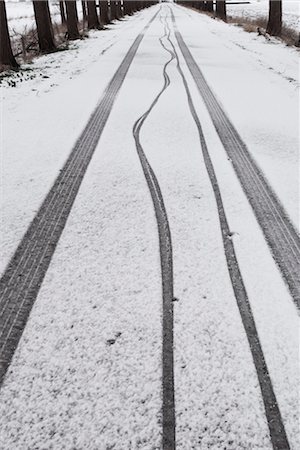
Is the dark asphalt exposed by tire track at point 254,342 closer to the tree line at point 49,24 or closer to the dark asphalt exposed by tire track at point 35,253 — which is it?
the dark asphalt exposed by tire track at point 35,253

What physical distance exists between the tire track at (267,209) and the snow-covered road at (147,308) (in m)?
0.07

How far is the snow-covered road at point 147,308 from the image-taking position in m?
1.62

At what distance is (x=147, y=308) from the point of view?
2201 millimetres

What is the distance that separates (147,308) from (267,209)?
5.09ft

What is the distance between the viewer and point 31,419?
1635mm

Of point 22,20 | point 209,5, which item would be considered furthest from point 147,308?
point 22,20

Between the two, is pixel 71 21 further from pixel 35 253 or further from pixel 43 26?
pixel 35 253

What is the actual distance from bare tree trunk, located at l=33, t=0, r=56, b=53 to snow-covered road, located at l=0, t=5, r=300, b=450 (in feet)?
30.2

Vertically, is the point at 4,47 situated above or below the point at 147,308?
above

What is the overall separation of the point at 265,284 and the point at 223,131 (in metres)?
3.07

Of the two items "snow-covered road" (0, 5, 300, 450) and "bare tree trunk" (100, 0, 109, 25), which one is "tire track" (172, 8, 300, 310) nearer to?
"snow-covered road" (0, 5, 300, 450)

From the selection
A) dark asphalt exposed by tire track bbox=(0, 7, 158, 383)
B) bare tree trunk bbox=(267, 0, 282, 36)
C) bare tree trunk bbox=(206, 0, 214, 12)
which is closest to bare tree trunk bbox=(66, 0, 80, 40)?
bare tree trunk bbox=(267, 0, 282, 36)

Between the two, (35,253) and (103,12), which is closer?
(35,253)

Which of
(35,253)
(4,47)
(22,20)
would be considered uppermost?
(22,20)
